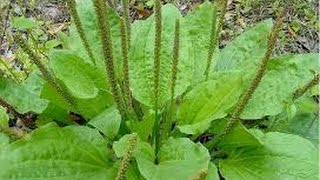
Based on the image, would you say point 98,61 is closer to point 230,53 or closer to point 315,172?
point 230,53

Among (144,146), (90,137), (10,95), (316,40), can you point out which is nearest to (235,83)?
(144,146)

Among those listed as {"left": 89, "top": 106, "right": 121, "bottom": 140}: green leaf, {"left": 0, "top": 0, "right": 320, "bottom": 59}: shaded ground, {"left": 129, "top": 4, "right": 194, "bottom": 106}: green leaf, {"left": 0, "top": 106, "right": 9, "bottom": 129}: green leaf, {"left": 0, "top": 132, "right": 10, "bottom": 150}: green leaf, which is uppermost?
{"left": 129, "top": 4, "right": 194, "bottom": 106}: green leaf

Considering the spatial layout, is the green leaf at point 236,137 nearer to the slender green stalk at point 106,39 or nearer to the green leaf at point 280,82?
the green leaf at point 280,82

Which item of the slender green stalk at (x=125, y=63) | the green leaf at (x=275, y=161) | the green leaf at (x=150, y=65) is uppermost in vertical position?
the slender green stalk at (x=125, y=63)

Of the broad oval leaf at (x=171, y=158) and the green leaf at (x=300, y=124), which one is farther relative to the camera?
the green leaf at (x=300, y=124)

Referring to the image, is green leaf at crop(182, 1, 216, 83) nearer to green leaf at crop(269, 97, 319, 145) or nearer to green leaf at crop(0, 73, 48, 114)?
green leaf at crop(269, 97, 319, 145)

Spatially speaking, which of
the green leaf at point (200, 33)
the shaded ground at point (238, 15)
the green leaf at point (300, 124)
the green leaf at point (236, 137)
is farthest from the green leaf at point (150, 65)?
the shaded ground at point (238, 15)

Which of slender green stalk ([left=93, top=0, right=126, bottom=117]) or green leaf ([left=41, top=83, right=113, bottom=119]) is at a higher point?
slender green stalk ([left=93, top=0, right=126, bottom=117])

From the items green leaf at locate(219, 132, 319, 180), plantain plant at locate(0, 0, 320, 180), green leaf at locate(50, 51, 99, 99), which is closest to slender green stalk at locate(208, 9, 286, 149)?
plantain plant at locate(0, 0, 320, 180)
